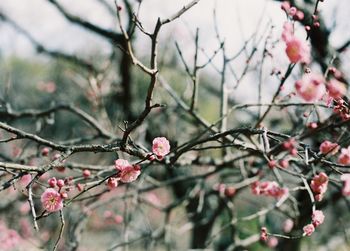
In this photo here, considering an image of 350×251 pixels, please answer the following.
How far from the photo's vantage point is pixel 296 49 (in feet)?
5.62

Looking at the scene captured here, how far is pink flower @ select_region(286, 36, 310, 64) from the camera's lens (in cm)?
170

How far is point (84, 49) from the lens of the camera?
305 inches

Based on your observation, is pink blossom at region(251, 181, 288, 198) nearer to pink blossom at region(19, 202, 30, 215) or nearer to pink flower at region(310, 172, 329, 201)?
pink flower at region(310, 172, 329, 201)

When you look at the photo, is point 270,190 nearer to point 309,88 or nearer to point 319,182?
point 319,182

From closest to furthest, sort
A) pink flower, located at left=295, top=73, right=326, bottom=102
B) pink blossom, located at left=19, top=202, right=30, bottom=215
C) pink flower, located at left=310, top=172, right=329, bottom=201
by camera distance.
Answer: pink flower, located at left=295, top=73, right=326, bottom=102 < pink flower, located at left=310, top=172, right=329, bottom=201 < pink blossom, located at left=19, top=202, right=30, bottom=215

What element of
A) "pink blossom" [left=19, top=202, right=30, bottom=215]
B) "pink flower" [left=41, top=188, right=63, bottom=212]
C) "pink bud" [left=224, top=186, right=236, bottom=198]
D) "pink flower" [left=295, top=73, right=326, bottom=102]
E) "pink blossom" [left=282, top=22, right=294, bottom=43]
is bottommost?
"pink flower" [left=295, top=73, right=326, bottom=102]

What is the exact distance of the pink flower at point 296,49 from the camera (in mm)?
1702

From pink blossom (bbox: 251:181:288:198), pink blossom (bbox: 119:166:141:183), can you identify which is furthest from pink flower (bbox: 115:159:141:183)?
pink blossom (bbox: 251:181:288:198)

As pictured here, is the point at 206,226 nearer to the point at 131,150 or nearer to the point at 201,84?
the point at 201,84

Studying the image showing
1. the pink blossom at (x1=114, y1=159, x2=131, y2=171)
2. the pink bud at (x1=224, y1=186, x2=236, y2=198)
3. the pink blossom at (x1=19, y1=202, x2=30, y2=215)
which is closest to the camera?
the pink blossom at (x1=114, y1=159, x2=131, y2=171)

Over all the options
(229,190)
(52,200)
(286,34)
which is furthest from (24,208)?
(286,34)

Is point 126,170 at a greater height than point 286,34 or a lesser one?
lesser

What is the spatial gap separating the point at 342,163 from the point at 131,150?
86 centimetres

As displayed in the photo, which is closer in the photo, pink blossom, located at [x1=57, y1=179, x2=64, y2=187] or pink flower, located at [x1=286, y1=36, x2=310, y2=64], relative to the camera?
pink flower, located at [x1=286, y1=36, x2=310, y2=64]
